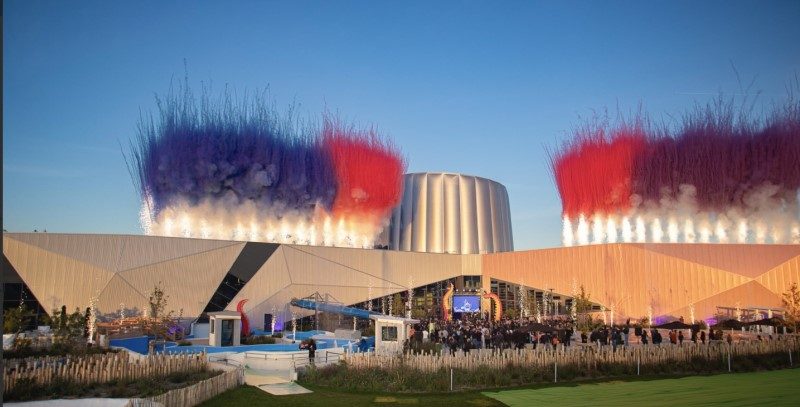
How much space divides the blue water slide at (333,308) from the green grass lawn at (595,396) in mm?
21036

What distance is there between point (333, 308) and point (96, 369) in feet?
79.3

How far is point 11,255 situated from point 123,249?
580 cm

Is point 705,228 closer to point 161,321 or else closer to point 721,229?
point 721,229

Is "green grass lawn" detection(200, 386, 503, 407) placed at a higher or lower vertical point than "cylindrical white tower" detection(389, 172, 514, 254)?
lower

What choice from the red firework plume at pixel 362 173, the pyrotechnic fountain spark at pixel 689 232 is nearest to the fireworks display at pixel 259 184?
the red firework plume at pixel 362 173

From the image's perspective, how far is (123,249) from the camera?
39.5m

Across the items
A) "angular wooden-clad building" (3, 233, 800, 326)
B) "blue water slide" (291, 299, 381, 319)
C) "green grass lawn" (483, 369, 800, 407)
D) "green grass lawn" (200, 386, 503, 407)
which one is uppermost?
"angular wooden-clad building" (3, 233, 800, 326)

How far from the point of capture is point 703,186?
50562 millimetres

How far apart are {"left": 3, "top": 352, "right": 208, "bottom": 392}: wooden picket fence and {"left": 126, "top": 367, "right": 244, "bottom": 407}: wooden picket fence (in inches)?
72.5

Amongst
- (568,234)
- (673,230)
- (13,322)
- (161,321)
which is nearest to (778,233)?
(673,230)

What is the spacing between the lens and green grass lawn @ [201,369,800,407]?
1281 cm

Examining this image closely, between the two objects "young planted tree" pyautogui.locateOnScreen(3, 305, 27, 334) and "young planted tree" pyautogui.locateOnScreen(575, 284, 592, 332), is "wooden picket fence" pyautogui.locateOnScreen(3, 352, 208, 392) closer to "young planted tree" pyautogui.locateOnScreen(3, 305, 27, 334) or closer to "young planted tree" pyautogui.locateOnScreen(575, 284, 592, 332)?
"young planted tree" pyautogui.locateOnScreen(3, 305, 27, 334)

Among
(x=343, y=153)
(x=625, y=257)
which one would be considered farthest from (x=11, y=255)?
(x=625, y=257)

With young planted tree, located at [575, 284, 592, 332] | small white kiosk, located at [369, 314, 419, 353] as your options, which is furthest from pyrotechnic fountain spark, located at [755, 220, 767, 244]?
small white kiosk, located at [369, 314, 419, 353]
